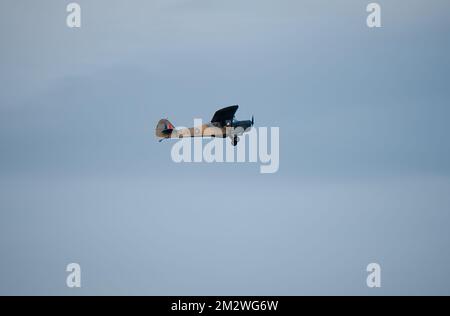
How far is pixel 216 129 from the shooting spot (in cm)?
4856

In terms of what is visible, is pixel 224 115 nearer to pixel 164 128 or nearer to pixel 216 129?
pixel 216 129

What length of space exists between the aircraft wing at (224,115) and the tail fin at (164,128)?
9.85ft

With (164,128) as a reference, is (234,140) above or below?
below

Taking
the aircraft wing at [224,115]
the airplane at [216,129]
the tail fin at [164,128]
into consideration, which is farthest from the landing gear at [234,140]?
the tail fin at [164,128]

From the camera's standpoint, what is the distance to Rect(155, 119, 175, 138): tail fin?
4917cm

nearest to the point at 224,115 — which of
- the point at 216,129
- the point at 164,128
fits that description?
the point at 216,129

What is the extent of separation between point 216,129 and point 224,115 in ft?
3.64

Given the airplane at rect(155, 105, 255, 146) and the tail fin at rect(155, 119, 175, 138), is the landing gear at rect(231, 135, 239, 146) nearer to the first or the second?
the airplane at rect(155, 105, 255, 146)

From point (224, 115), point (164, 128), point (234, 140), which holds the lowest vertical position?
point (234, 140)

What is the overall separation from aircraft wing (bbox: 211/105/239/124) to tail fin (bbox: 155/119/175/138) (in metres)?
3.00

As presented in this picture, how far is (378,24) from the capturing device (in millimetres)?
41750
